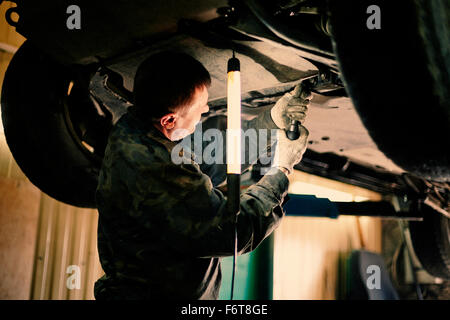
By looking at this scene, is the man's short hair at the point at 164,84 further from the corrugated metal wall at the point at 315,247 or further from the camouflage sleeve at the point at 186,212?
the corrugated metal wall at the point at 315,247

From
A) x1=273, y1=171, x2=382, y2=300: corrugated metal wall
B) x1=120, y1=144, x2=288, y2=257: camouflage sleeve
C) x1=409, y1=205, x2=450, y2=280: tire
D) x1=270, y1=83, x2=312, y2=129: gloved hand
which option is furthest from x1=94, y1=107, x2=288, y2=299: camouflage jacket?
x1=273, y1=171, x2=382, y2=300: corrugated metal wall

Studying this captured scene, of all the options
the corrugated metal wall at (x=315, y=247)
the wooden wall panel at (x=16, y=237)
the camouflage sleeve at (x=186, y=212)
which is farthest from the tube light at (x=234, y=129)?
the corrugated metal wall at (x=315, y=247)

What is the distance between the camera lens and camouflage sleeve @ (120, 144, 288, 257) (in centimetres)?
128

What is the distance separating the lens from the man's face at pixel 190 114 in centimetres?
149

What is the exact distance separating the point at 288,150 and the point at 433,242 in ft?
8.20

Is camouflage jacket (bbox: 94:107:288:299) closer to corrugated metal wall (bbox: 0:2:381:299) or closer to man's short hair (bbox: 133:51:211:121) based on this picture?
man's short hair (bbox: 133:51:211:121)

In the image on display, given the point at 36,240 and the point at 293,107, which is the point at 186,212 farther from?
the point at 36,240

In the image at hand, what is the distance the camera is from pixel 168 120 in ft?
4.88

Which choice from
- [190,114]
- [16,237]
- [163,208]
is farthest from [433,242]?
[16,237]

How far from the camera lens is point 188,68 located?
4.76 ft

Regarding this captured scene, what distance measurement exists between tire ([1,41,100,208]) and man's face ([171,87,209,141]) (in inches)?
28.6

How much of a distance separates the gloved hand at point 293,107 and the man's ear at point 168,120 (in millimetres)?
499
